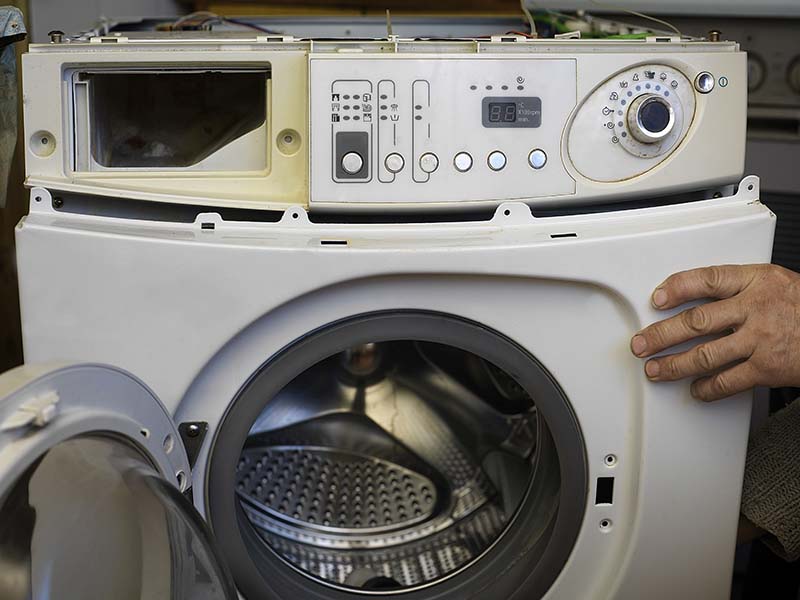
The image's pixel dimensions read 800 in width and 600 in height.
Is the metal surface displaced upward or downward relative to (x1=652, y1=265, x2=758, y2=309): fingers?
downward

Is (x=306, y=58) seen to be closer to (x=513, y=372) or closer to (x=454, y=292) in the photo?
(x=454, y=292)

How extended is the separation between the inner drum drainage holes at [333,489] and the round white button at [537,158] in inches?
21.9

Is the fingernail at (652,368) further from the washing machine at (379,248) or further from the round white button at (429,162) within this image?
the round white button at (429,162)

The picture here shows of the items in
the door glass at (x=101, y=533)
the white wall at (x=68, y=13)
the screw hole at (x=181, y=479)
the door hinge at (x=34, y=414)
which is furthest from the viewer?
the white wall at (x=68, y=13)

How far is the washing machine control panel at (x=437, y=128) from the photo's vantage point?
0.93 metres

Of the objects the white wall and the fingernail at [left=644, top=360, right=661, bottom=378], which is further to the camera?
the white wall

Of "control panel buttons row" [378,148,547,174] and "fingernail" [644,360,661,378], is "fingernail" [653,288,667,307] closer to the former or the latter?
"fingernail" [644,360,661,378]

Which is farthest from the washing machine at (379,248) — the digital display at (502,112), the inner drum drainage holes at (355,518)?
the inner drum drainage holes at (355,518)

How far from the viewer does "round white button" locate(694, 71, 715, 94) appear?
3.16ft

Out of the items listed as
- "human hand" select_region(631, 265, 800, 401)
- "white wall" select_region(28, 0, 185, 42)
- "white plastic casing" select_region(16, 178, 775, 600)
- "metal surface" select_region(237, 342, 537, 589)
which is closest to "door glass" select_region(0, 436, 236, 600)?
"white plastic casing" select_region(16, 178, 775, 600)

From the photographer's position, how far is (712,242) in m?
0.96

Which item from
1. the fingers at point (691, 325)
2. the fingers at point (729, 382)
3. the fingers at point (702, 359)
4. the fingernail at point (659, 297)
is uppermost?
the fingernail at point (659, 297)

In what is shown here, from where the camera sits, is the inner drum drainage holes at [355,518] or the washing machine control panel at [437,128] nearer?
the washing machine control panel at [437,128]

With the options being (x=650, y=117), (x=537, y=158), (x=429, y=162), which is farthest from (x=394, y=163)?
(x=650, y=117)
